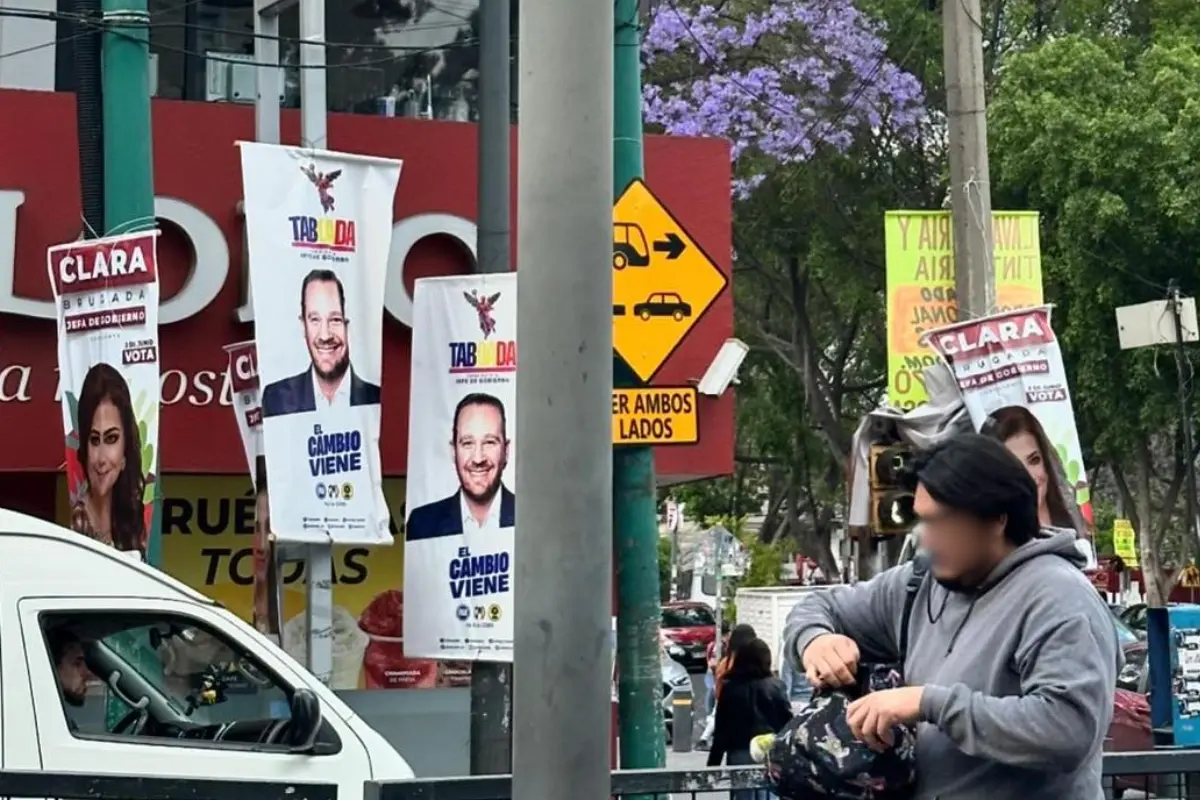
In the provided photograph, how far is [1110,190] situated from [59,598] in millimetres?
20647

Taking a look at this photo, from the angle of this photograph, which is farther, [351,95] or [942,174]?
[942,174]

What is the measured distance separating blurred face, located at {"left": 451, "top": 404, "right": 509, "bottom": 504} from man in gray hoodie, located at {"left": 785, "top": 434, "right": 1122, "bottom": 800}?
22.1ft

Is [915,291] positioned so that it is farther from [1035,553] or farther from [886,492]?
[1035,553]

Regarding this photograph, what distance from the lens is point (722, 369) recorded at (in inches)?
487

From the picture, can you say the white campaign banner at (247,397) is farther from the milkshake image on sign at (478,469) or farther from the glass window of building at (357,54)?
the glass window of building at (357,54)

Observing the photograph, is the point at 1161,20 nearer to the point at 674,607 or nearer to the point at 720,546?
the point at 720,546

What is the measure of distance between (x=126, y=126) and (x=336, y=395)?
1905mm

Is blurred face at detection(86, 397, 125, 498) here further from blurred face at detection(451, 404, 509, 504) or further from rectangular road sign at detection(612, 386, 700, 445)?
rectangular road sign at detection(612, 386, 700, 445)

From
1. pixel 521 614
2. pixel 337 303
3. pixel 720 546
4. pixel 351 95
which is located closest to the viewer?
pixel 521 614

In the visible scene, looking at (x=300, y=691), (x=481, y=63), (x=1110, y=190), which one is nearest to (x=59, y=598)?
(x=300, y=691)

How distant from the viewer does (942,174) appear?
1062 inches

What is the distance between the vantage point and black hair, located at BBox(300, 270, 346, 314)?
1008cm

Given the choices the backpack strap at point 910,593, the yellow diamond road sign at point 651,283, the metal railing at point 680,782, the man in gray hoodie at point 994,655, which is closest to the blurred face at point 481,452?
the yellow diamond road sign at point 651,283

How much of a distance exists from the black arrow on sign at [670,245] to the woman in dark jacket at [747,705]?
4.15 meters
